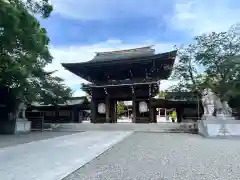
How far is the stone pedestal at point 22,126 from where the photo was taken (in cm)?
1754

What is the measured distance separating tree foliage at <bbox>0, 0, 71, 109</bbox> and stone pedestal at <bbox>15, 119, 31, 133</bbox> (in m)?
1.87

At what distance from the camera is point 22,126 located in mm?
18109

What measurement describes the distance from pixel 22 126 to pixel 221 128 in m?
13.8

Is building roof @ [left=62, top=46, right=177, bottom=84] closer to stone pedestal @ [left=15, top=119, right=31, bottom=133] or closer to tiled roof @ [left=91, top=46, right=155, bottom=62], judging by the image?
tiled roof @ [left=91, top=46, right=155, bottom=62]

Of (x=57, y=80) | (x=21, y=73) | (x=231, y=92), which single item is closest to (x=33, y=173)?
(x=21, y=73)

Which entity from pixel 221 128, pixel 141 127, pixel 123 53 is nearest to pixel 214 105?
pixel 221 128

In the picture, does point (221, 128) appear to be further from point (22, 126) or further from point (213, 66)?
point (22, 126)

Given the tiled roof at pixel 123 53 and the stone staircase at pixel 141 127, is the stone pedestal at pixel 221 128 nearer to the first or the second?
the stone staircase at pixel 141 127

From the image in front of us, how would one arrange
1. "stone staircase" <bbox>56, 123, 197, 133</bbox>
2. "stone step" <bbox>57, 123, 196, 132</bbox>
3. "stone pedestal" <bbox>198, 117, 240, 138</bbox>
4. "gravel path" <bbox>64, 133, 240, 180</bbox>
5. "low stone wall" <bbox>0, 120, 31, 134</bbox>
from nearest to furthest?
"gravel path" <bbox>64, 133, 240, 180</bbox> < "stone pedestal" <bbox>198, 117, 240, 138</bbox> < "low stone wall" <bbox>0, 120, 31, 134</bbox> < "stone staircase" <bbox>56, 123, 197, 133</bbox> < "stone step" <bbox>57, 123, 196, 132</bbox>

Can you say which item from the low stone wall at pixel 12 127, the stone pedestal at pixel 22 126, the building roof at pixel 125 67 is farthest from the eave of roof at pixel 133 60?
the low stone wall at pixel 12 127

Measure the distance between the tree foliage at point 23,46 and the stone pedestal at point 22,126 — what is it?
6.12ft

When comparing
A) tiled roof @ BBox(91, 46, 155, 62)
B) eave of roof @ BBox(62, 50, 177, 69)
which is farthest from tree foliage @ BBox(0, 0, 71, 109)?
tiled roof @ BBox(91, 46, 155, 62)

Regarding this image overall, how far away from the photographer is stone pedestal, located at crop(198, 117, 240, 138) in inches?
547

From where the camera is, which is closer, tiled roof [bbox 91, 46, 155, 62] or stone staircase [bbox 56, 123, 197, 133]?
stone staircase [bbox 56, 123, 197, 133]
